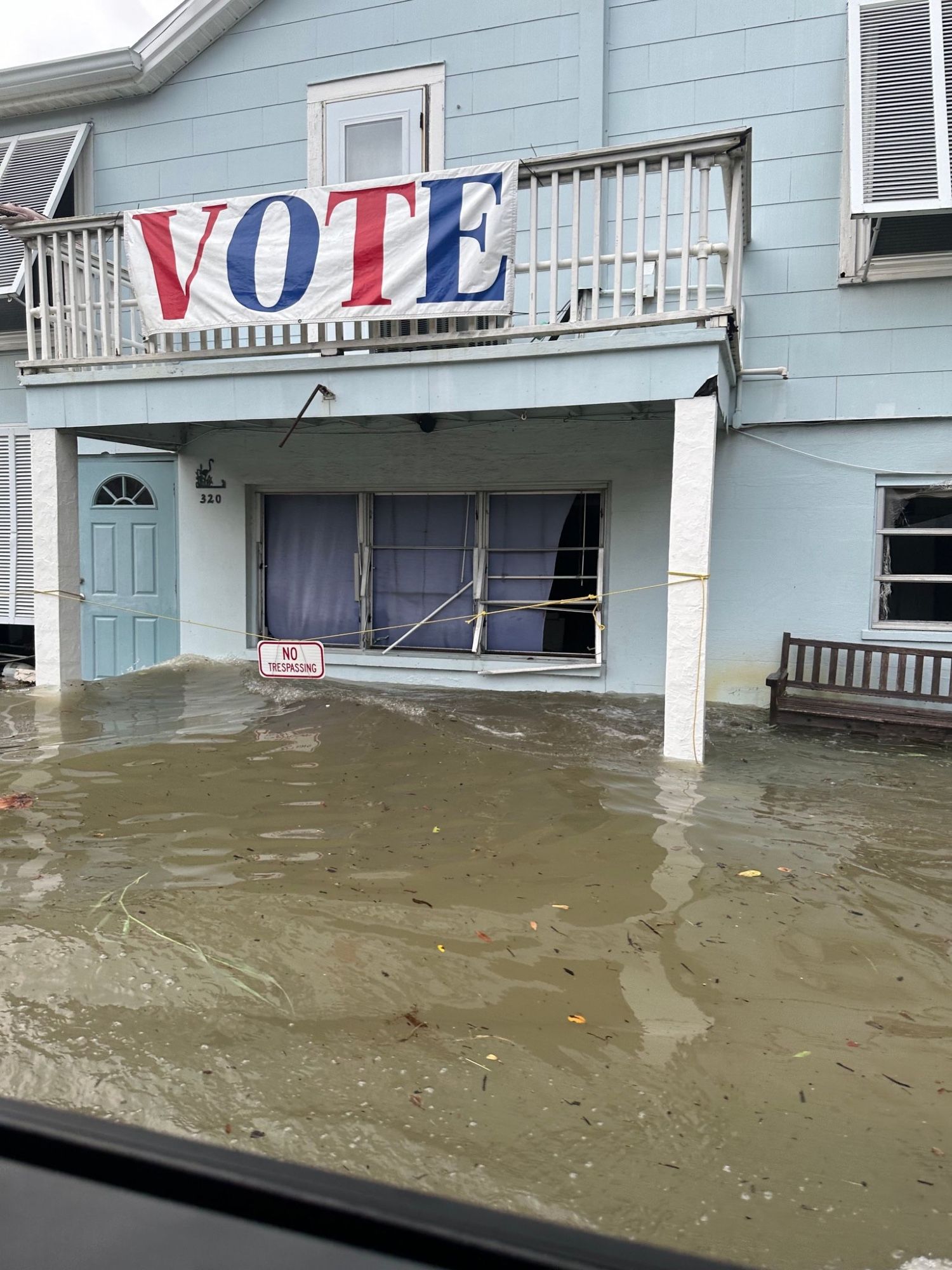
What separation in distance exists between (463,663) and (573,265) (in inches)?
151

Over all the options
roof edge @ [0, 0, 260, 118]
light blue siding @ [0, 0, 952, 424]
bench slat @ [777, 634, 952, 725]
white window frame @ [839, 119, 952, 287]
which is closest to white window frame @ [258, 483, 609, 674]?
bench slat @ [777, 634, 952, 725]

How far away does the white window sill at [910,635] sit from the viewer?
7438 mm

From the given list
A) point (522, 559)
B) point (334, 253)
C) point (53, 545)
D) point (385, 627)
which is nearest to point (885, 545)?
point (522, 559)

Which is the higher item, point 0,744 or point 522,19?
point 522,19

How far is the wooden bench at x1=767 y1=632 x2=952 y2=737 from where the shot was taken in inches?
274

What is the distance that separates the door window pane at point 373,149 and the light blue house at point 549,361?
0.10 feet

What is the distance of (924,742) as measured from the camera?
6.95m

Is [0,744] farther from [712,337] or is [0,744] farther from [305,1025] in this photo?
[712,337]

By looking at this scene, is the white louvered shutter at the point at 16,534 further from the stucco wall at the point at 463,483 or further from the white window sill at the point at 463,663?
the white window sill at the point at 463,663

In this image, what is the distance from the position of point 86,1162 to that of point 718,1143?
1.99 metres

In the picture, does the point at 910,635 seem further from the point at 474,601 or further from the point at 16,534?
the point at 16,534

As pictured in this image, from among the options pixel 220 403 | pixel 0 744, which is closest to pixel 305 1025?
pixel 0 744

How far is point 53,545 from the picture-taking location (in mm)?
7863

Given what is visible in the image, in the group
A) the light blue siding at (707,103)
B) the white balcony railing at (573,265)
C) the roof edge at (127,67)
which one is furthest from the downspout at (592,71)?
the roof edge at (127,67)
